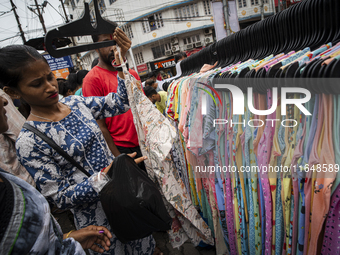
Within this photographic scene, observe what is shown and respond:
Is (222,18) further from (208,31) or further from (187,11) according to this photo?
(187,11)

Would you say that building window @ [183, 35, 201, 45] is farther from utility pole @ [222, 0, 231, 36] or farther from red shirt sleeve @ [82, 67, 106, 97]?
red shirt sleeve @ [82, 67, 106, 97]

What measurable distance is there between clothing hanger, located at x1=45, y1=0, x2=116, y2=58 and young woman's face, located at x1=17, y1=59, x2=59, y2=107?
0.11 metres

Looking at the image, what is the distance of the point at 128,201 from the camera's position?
99cm

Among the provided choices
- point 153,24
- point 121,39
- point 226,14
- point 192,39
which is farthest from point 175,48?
point 121,39

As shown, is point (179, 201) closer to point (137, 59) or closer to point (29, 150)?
point (29, 150)

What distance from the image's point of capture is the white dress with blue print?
99 cm

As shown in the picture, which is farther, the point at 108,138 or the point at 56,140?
the point at 108,138

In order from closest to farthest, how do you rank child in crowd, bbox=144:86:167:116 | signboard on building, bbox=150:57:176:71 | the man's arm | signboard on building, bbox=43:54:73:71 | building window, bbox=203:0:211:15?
the man's arm, child in crowd, bbox=144:86:167:116, signboard on building, bbox=43:54:73:71, signboard on building, bbox=150:57:176:71, building window, bbox=203:0:211:15

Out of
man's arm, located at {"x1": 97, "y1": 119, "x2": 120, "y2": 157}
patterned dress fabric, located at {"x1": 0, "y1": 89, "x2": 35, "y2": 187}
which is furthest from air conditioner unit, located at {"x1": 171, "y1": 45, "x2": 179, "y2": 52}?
man's arm, located at {"x1": 97, "y1": 119, "x2": 120, "y2": 157}

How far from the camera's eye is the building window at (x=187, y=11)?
20406 mm

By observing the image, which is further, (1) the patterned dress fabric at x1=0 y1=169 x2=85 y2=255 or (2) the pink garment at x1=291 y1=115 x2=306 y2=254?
(2) the pink garment at x1=291 y1=115 x2=306 y2=254

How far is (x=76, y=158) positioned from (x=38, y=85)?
41cm

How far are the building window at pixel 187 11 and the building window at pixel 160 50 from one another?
9.43 ft

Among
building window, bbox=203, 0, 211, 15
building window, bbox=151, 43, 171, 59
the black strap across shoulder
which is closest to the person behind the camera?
the black strap across shoulder
